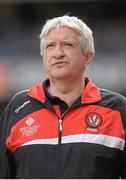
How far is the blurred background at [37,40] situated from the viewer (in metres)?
13.6

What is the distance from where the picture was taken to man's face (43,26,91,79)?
3.90m

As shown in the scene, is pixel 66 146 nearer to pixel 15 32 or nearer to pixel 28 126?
pixel 28 126

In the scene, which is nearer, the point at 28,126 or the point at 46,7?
the point at 28,126

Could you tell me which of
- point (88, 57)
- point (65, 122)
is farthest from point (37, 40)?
point (65, 122)

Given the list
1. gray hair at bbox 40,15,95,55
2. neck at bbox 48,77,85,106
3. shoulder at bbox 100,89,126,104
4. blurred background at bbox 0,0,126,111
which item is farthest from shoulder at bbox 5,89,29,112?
blurred background at bbox 0,0,126,111

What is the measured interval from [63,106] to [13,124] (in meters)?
0.29

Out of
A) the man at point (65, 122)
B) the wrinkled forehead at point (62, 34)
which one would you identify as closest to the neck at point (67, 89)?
the man at point (65, 122)

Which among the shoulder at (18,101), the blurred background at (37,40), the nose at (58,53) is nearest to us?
the nose at (58,53)

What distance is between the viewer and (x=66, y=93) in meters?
3.98

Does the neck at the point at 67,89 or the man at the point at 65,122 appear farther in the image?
the neck at the point at 67,89

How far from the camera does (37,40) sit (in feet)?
47.8

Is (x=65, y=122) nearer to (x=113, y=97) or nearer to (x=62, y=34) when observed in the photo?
(x=113, y=97)

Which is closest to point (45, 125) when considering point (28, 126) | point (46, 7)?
point (28, 126)

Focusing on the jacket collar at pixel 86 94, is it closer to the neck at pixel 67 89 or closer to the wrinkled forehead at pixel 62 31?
the neck at pixel 67 89
